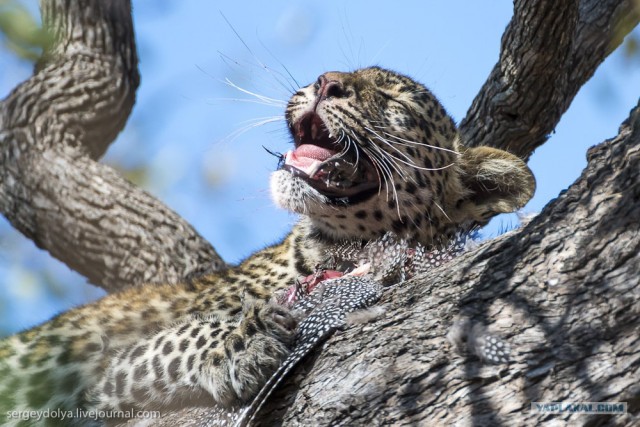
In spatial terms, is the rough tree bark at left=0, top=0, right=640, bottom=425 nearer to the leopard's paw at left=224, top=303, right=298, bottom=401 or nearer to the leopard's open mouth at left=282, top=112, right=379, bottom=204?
the leopard's paw at left=224, top=303, right=298, bottom=401

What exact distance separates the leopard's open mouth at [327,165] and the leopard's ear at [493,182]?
85cm

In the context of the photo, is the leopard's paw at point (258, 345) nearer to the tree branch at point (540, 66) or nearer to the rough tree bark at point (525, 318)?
the rough tree bark at point (525, 318)

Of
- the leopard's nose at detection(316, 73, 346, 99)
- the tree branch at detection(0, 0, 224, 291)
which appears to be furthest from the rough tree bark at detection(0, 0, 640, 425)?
the tree branch at detection(0, 0, 224, 291)

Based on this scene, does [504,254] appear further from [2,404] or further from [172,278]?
[172,278]

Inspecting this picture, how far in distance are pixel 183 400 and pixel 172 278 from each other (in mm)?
3204

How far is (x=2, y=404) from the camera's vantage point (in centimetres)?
574

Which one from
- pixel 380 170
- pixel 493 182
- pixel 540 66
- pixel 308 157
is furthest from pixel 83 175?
pixel 540 66

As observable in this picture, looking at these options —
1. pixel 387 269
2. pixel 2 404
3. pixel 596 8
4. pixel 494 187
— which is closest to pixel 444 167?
pixel 494 187

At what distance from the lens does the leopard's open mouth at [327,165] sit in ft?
20.6

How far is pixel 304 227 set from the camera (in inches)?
267

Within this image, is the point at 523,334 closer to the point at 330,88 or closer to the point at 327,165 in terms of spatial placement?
the point at 327,165

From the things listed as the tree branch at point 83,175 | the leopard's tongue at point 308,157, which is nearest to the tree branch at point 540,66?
the leopard's tongue at point 308,157

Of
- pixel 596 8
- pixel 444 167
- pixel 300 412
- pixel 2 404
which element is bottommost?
pixel 300 412

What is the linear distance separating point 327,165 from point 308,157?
0.19 meters
